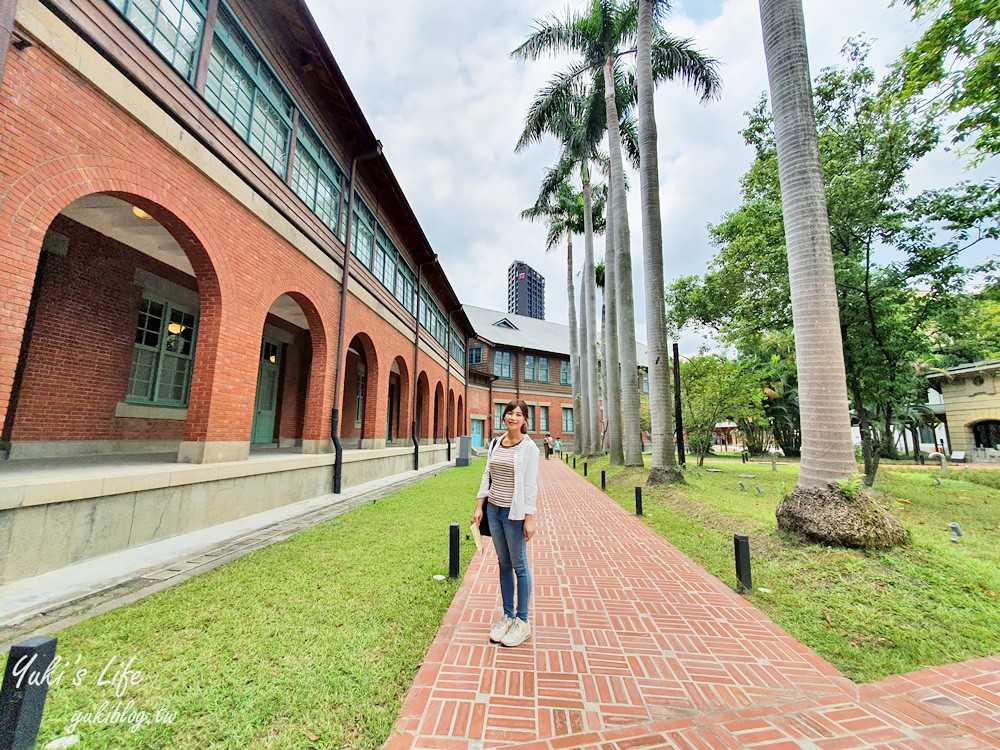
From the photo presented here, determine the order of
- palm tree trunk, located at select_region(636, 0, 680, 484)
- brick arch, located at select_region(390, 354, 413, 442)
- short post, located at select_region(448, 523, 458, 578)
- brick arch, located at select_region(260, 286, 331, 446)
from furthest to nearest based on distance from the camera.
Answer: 1. brick arch, located at select_region(390, 354, 413, 442)
2. palm tree trunk, located at select_region(636, 0, 680, 484)
3. brick arch, located at select_region(260, 286, 331, 446)
4. short post, located at select_region(448, 523, 458, 578)

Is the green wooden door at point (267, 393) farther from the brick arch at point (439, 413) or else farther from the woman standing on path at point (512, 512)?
the woman standing on path at point (512, 512)

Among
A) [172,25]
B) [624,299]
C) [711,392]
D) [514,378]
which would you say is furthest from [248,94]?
[514,378]

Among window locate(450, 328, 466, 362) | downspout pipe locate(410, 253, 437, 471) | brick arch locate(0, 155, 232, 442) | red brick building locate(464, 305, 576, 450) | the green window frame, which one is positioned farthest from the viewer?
the green window frame

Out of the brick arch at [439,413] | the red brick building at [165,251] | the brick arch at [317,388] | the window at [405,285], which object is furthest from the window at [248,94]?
the brick arch at [439,413]

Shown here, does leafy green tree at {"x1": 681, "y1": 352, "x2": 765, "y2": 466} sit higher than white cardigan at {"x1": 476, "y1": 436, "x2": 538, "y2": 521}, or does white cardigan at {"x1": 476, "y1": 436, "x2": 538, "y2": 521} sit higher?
leafy green tree at {"x1": 681, "y1": 352, "x2": 765, "y2": 466}

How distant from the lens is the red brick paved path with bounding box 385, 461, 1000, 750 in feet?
7.02

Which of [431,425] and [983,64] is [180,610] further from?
[431,425]

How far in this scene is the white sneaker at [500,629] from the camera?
3.04 meters

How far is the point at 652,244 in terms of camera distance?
10.4m

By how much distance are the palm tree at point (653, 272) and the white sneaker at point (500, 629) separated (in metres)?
7.40

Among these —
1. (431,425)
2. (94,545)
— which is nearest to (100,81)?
(94,545)

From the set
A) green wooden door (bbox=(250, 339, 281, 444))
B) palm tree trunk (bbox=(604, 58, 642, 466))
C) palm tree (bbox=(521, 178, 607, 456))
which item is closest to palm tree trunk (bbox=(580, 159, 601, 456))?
palm tree (bbox=(521, 178, 607, 456))

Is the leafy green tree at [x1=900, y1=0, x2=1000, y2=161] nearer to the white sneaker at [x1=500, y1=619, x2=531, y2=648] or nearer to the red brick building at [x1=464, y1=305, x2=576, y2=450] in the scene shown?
the white sneaker at [x1=500, y1=619, x2=531, y2=648]

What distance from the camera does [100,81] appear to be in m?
4.48
